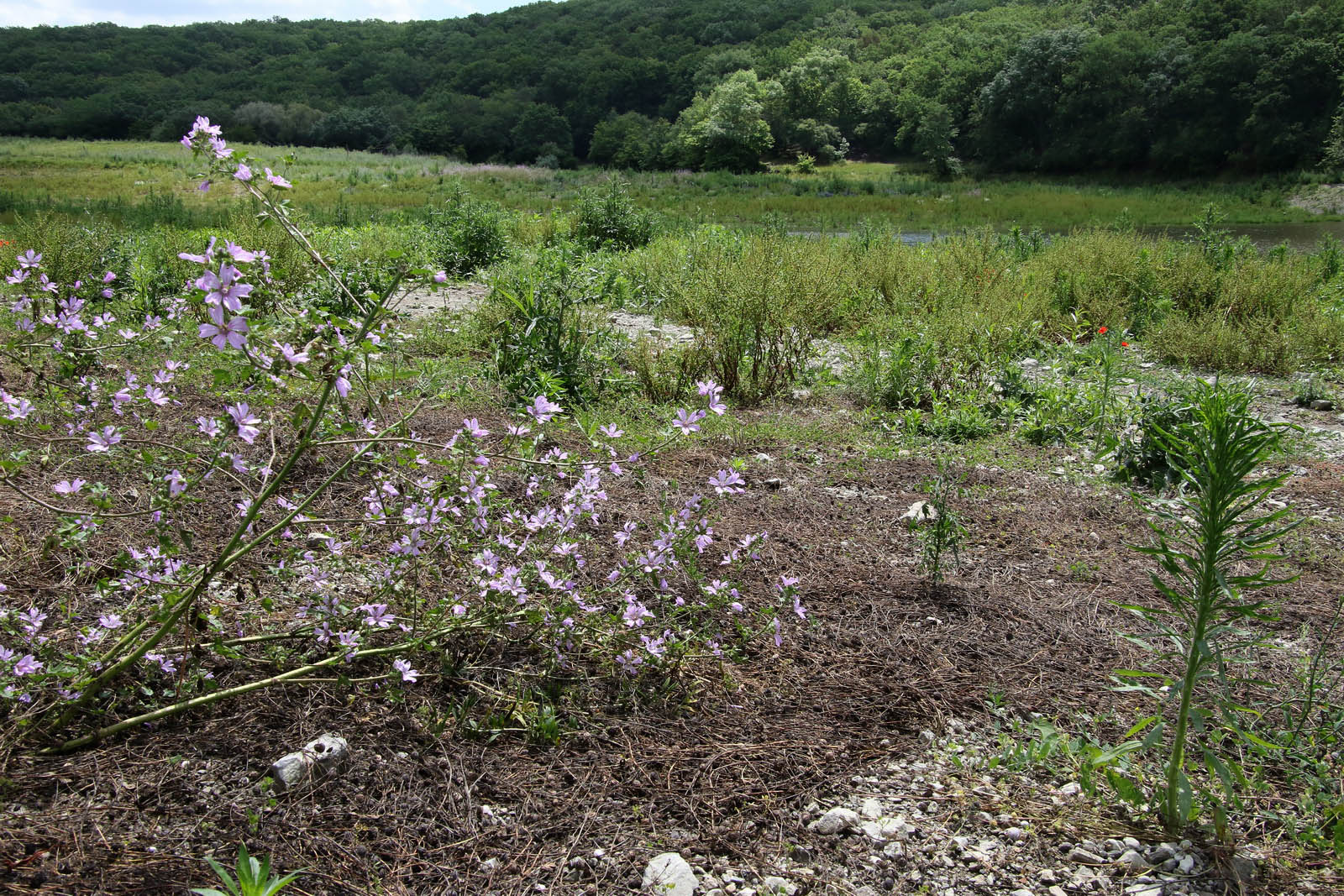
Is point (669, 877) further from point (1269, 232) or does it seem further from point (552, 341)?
point (1269, 232)

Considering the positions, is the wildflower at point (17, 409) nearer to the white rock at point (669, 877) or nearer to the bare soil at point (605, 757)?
the bare soil at point (605, 757)

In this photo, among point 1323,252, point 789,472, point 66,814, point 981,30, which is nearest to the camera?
point 66,814

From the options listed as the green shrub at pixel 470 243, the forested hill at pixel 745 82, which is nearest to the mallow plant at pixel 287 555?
the green shrub at pixel 470 243

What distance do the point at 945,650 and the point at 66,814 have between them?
2.21 m

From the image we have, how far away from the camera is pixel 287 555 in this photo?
2350 mm

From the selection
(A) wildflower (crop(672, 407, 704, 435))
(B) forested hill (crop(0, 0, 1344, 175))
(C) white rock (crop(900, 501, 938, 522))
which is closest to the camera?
(A) wildflower (crop(672, 407, 704, 435))

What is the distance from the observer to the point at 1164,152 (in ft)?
142

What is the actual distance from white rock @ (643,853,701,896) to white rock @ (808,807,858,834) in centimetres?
31

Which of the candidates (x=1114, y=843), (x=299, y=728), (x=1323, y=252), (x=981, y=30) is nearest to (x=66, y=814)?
(x=299, y=728)

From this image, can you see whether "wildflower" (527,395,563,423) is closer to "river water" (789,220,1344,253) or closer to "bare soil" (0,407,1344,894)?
"bare soil" (0,407,1344,894)

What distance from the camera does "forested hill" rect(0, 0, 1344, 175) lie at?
4225 centimetres

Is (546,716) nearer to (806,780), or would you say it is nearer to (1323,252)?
(806,780)

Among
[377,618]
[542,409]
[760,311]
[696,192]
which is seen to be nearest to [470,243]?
[760,311]

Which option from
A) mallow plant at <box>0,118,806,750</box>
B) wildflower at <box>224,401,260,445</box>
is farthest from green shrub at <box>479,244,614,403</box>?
wildflower at <box>224,401,260,445</box>
